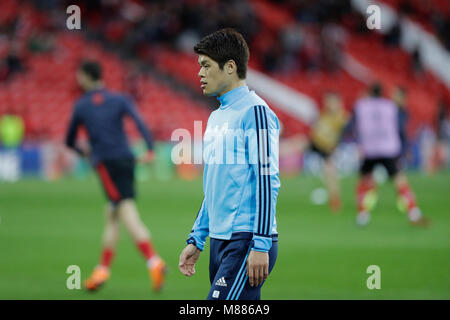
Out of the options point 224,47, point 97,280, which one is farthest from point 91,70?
point 224,47

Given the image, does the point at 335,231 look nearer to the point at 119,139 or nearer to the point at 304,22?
the point at 119,139

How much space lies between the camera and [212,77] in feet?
12.5

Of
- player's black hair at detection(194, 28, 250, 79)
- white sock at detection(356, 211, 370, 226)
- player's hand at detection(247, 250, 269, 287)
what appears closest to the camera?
player's hand at detection(247, 250, 269, 287)

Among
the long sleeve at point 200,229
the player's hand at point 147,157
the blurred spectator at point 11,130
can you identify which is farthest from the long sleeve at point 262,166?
the blurred spectator at point 11,130

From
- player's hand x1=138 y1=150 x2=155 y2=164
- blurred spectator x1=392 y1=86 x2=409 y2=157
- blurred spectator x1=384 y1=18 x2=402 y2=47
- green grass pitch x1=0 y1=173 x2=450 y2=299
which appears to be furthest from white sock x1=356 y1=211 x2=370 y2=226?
blurred spectator x1=384 y1=18 x2=402 y2=47

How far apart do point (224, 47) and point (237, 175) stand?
2.25ft

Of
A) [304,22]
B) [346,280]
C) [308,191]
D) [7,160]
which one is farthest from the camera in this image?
[304,22]

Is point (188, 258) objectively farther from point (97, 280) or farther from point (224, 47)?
point (97, 280)

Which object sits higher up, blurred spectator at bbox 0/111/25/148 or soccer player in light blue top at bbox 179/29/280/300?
blurred spectator at bbox 0/111/25/148

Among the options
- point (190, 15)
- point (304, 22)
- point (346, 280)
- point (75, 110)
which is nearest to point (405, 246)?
point (346, 280)

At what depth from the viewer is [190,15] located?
29484 mm

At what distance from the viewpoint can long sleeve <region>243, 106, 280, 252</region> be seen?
3.52m

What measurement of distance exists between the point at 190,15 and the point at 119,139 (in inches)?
902

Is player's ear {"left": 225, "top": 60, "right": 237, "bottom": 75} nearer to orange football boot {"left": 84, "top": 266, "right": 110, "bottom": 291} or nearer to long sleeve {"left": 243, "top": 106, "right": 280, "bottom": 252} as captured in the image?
long sleeve {"left": 243, "top": 106, "right": 280, "bottom": 252}
